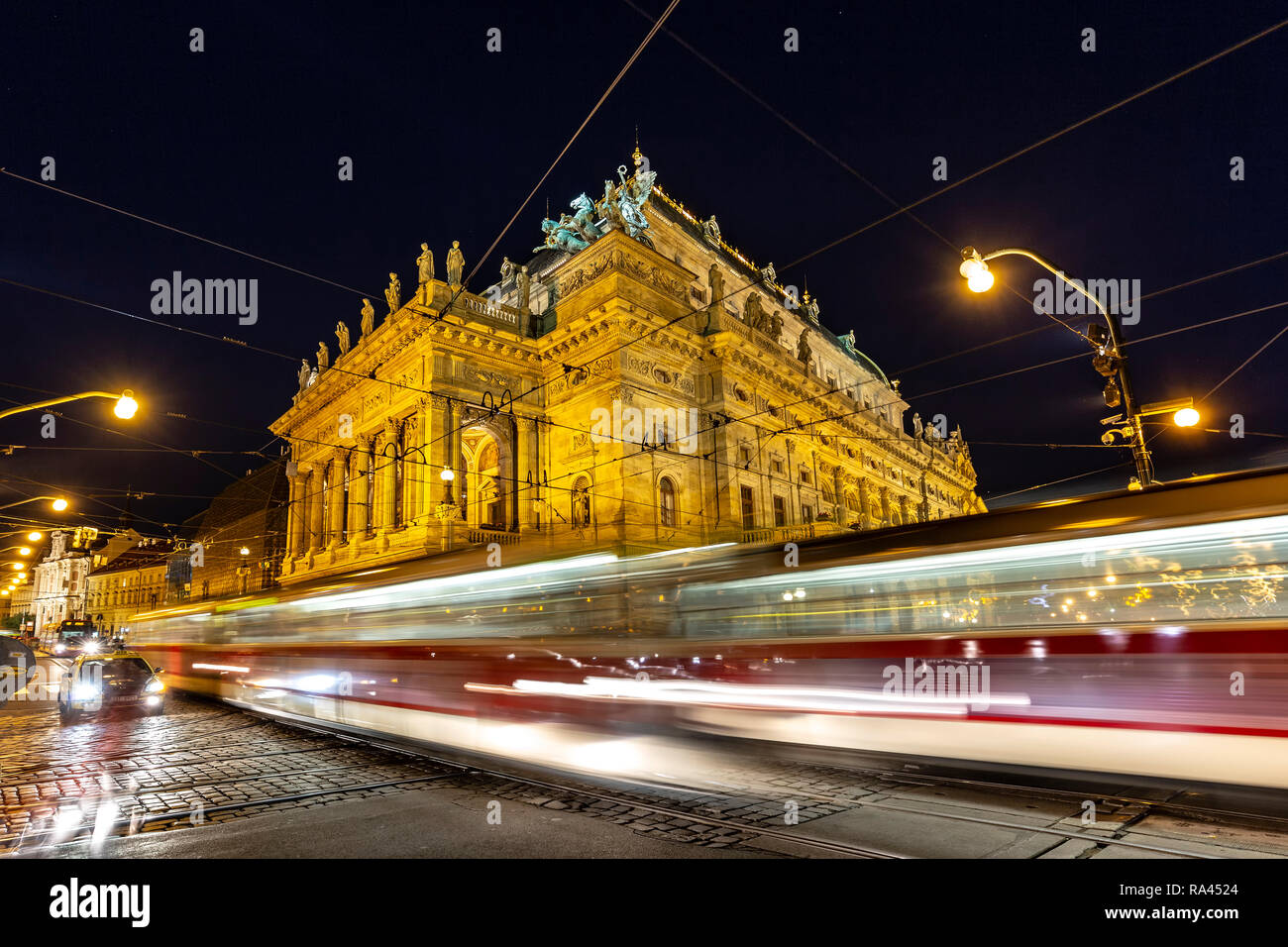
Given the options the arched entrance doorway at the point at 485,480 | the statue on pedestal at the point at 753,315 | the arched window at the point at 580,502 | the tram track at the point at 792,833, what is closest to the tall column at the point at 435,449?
the arched entrance doorway at the point at 485,480

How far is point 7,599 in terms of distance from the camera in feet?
313

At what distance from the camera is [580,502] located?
2970 centimetres

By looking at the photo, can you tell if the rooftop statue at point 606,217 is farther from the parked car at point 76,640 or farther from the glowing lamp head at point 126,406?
the parked car at point 76,640

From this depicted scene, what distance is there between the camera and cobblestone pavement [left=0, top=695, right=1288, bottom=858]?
5.29 m

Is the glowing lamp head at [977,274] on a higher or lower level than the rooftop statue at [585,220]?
lower

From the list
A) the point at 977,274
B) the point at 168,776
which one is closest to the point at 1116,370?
the point at 977,274

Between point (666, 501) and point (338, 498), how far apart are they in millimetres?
17111

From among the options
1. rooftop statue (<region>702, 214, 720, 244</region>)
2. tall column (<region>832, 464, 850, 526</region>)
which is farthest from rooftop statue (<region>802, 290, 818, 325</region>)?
tall column (<region>832, 464, 850, 526</region>)

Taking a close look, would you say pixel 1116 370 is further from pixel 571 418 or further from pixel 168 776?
pixel 571 418

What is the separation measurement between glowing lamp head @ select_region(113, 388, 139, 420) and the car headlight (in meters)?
7.68

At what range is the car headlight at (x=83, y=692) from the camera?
1504cm

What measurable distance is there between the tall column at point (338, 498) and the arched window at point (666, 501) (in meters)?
16.0
